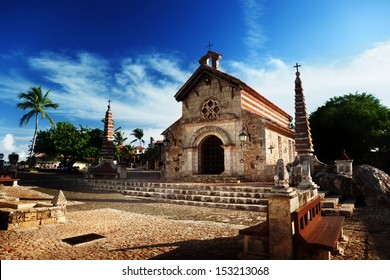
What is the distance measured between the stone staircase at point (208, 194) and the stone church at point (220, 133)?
10.8 feet

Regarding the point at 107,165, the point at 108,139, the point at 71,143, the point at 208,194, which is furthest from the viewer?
the point at 71,143

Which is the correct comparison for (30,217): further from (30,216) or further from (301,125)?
(301,125)

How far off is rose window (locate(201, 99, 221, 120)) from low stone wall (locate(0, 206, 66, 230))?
1134 centimetres

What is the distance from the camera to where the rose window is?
16.2m

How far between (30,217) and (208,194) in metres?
6.80

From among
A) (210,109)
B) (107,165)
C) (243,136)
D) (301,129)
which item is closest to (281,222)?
(243,136)

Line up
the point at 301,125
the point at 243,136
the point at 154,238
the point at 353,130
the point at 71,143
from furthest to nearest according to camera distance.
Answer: the point at 71,143, the point at 353,130, the point at 301,125, the point at 243,136, the point at 154,238

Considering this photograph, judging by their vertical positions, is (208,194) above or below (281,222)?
below

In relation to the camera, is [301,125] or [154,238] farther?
[301,125]

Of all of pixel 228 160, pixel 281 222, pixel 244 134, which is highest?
pixel 244 134

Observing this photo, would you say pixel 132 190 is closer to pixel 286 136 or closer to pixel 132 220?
pixel 132 220

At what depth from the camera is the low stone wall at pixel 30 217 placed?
556 centimetres

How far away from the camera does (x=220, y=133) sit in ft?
51.6
